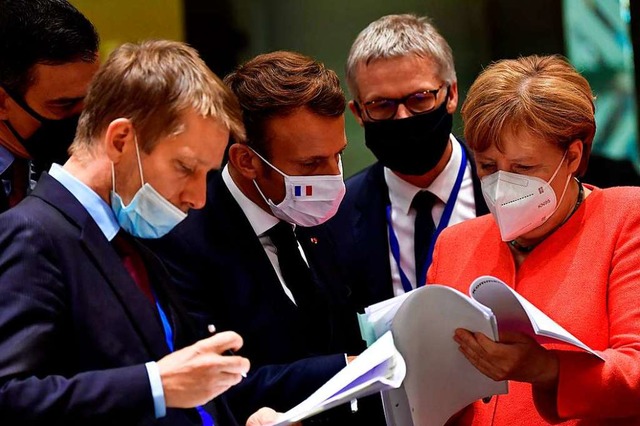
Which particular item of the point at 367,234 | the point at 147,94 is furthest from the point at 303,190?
the point at 147,94

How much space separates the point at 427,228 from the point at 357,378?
132cm

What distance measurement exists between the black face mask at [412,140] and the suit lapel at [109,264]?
1467 mm

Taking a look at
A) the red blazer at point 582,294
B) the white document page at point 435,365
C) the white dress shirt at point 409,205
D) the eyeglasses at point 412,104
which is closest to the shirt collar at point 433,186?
the white dress shirt at point 409,205

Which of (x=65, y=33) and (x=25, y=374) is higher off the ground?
(x=65, y=33)

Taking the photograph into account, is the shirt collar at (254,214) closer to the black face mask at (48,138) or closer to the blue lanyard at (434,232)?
the black face mask at (48,138)

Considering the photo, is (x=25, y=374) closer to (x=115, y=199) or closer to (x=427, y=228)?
(x=115, y=199)

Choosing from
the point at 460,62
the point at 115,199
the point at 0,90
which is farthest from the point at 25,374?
the point at 460,62

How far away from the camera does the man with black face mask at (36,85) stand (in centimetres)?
282

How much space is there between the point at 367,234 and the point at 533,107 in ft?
3.08

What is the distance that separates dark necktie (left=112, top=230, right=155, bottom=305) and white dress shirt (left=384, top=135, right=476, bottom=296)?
1.25 m

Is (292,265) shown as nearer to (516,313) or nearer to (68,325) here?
(516,313)

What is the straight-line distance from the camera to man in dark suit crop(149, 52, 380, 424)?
2.81 meters

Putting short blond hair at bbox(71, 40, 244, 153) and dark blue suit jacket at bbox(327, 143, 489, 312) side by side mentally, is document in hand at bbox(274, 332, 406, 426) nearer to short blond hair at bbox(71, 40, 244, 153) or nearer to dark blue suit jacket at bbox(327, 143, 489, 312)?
short blond hair at bbox(71, 40, 244, 153)

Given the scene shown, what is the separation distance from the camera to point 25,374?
1961mm
